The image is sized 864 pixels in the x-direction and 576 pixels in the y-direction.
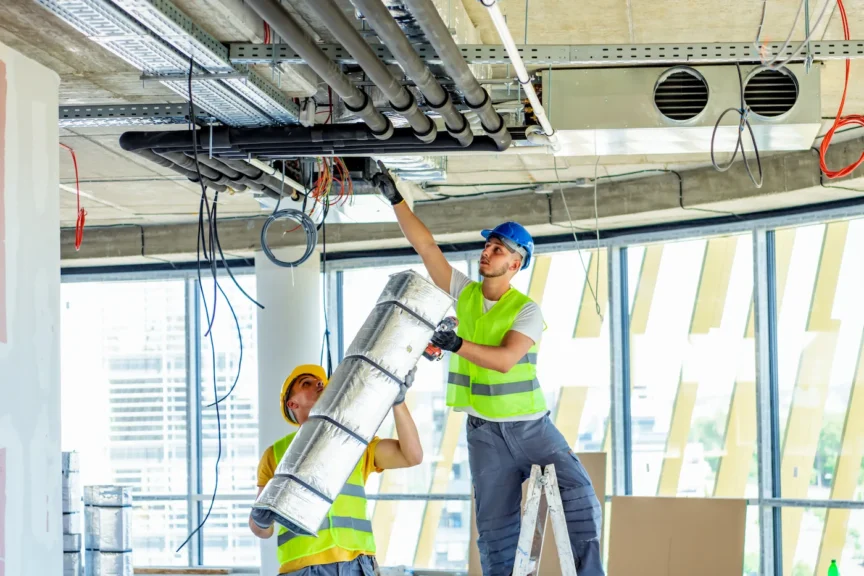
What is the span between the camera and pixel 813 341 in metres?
6.44

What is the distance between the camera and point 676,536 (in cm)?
567

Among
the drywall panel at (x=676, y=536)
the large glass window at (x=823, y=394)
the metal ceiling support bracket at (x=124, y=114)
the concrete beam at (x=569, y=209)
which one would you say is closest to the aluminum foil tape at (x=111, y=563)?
the concrete beam at (x=569, y=209)

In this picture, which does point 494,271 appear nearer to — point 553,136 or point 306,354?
point 553,136

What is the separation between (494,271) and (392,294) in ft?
3.00

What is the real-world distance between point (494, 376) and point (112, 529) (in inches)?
176

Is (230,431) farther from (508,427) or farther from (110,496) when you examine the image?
(508,427)

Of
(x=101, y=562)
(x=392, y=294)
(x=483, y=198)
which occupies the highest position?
(x=483, y=198)

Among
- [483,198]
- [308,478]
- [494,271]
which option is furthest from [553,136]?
[483,198]

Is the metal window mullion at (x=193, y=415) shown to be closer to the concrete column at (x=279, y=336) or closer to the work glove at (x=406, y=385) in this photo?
the concrete column at (x=279, y=336)

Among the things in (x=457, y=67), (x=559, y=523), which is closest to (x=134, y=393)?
(x=559, y=523)

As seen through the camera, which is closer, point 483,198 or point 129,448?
point 483,198

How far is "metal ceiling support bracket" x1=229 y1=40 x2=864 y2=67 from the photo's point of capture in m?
3.15

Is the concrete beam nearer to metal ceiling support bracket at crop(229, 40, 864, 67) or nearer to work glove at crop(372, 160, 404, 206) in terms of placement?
metal ceiling support bracket at crop(229, 40, 864, 67)

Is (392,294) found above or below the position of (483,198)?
below
